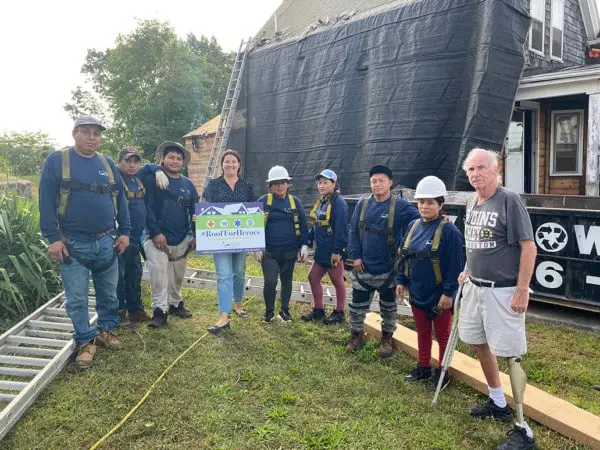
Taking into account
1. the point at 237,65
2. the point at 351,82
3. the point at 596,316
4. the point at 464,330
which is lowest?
the point at 596,316

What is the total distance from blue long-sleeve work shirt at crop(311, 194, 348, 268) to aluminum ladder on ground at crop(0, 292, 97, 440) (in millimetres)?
2466

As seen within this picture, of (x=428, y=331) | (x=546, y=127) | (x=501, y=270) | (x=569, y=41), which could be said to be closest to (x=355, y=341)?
(x=428, y=331)

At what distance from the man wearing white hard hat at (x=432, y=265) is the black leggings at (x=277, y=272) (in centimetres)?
162

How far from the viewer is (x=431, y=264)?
3318mm

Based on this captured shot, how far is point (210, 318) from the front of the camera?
5102 mm

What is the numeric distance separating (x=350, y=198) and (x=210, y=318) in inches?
136

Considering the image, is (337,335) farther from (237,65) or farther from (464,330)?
(237,65)

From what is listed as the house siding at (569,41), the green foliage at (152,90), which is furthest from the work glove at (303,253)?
the green foliage at (152,90)

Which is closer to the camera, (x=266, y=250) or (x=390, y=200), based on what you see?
(x=390, y=200)

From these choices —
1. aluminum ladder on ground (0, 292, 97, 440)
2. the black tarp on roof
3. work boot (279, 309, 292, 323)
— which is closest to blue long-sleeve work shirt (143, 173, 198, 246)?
aluminum ladder on ground (0, 292, 97, 440)

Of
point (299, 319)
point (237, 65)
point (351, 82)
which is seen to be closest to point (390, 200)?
point (299, 319)

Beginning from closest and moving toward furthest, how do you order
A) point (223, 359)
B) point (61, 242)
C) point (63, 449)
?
point (63, 449)
point (61, 242)
point (223, 359)

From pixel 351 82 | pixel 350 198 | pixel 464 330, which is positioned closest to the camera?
pixel 464 330

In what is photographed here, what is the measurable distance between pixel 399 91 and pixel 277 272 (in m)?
4.61
